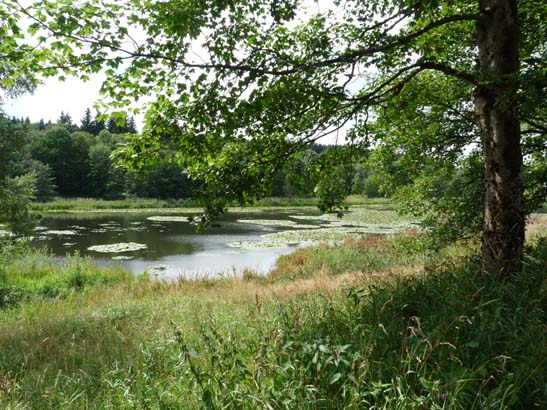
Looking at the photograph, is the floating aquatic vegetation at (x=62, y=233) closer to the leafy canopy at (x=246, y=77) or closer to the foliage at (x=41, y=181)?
the leafy canopy at (x=246, y=77)

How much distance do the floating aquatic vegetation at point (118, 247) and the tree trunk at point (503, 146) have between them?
20.4 meters

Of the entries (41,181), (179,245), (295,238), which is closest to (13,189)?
(179,245)

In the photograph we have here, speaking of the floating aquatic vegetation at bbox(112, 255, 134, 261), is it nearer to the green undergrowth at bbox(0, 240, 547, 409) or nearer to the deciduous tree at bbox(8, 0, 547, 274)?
the green undergrowth at bbox(0, 240, 547, 409)

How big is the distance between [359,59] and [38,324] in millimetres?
7330

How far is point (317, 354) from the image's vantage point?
2.75m

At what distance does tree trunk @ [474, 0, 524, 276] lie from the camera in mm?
4785

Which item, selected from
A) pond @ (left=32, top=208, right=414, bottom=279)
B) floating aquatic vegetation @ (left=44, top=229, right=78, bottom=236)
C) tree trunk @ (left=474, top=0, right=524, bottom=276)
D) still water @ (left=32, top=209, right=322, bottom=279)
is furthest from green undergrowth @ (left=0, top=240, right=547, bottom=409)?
floating aquatic vegetation @ (left=44, top=229, right=78, bottom=236)

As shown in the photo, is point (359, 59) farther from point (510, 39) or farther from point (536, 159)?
point (536, 159)

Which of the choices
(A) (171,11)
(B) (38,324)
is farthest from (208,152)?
(B) (38,324)

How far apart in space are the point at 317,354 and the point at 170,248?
846 inches

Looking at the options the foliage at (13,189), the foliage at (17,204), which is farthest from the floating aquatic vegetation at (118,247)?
the foliage at (13,189)

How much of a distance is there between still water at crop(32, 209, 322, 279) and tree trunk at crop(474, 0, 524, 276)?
10.4m

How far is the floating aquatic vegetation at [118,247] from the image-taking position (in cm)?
2183

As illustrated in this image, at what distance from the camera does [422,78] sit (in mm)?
8680
